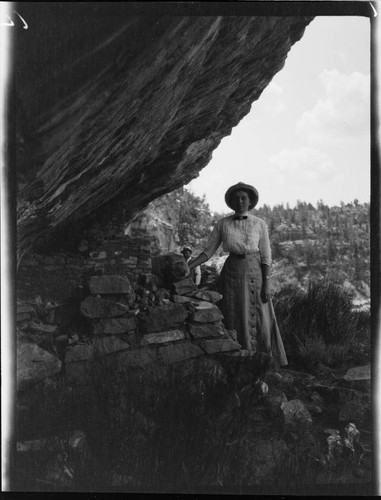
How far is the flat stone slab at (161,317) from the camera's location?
425 cm

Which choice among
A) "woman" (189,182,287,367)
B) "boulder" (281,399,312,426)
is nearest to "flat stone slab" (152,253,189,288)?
"woman" (189,182,287,367)

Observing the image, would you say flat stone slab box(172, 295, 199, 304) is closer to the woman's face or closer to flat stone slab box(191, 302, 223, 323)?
flat stone slab box(191, 302, 223, 323)

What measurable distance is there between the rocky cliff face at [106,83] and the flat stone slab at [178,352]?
1.38 m

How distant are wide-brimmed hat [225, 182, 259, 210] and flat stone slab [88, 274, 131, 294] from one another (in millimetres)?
1093

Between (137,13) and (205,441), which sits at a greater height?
(137,13)

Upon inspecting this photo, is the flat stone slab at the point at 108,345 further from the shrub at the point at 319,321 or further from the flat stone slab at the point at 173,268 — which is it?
the shrub at the point at 319,321

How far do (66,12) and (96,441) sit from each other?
2.61 m

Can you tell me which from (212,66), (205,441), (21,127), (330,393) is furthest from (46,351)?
(212,66)

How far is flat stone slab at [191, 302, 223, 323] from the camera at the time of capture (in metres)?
4.41

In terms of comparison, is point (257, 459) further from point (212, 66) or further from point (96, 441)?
point (212, 66)

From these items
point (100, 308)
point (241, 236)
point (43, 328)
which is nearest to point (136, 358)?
point (100, 308)

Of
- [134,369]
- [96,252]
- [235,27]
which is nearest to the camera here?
[235,27]

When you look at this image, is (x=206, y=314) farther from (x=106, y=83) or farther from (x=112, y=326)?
(x=106, y=83)

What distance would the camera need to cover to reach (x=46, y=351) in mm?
3785
